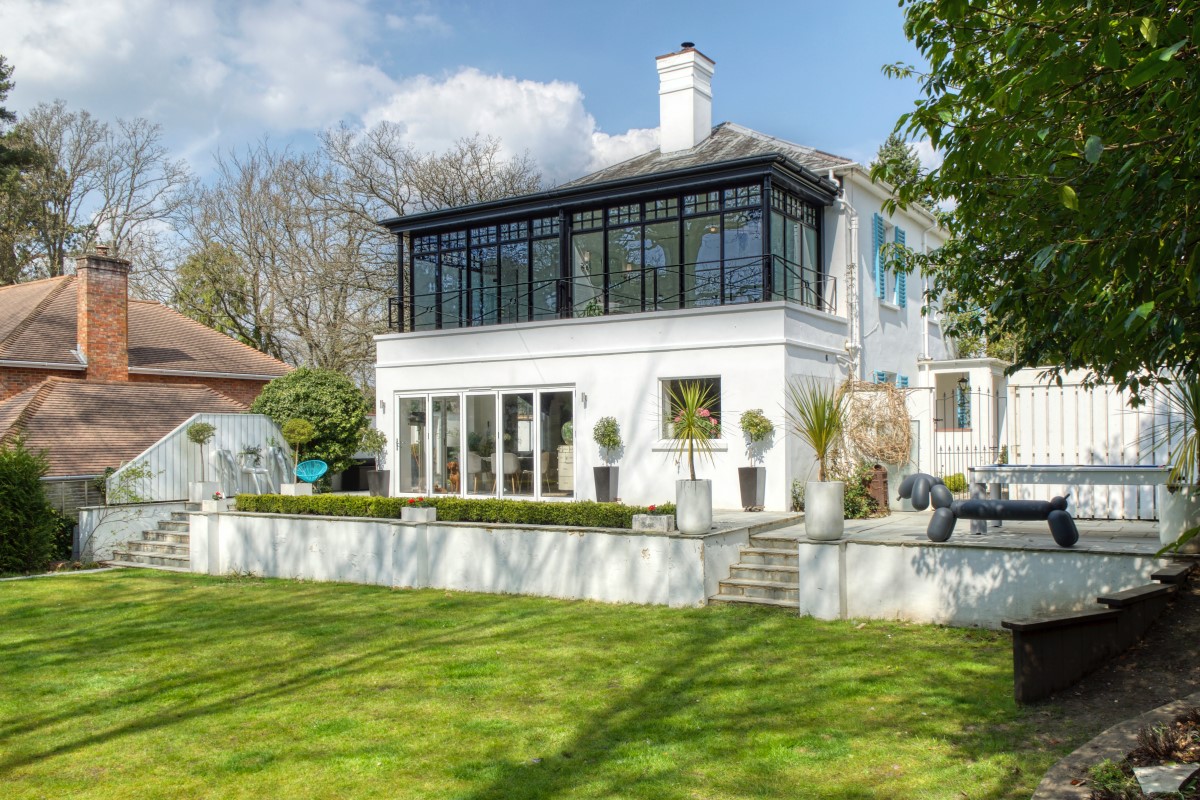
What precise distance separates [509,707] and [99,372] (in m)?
18.1

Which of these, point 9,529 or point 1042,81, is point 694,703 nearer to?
point 1042,81

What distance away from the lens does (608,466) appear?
16391 mm

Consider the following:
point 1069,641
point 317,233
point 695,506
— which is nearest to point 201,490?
point 695,506

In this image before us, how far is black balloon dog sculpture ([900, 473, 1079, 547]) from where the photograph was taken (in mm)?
9219

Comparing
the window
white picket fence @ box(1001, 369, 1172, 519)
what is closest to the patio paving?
white picket fence @ box(1001, 369, 1172, 519)

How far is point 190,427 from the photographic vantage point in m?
18.2

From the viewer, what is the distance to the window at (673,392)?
1567 centimetres

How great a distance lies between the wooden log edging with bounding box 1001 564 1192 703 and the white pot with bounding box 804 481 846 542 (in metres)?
3.04

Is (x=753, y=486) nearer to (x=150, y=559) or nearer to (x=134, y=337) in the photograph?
(x=150, y=559)

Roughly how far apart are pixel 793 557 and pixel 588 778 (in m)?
5.97

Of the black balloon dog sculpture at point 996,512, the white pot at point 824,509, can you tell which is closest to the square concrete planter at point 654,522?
the white pot at point 824,509

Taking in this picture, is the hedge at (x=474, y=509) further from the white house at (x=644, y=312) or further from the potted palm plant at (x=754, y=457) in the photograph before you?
the white house at (x=644, y=312)

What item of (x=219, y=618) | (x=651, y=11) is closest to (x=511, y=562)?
(x=219, y=618)

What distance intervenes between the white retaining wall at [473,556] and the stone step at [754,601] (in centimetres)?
15
